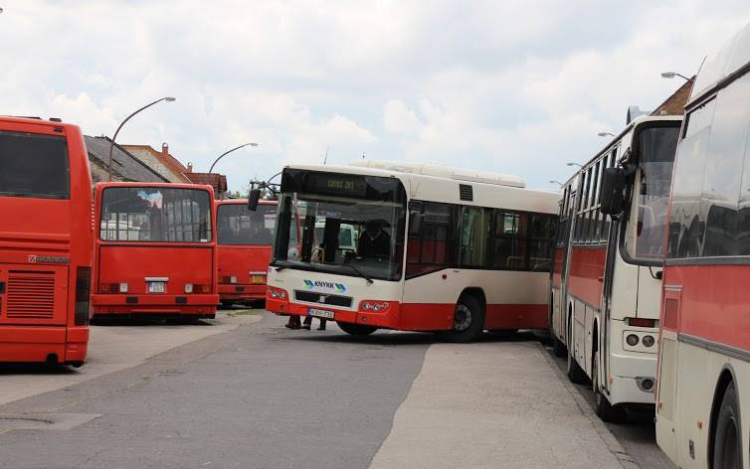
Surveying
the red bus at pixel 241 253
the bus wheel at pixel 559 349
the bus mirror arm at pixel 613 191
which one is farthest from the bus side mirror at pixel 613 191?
the red bus at pixel 241 253

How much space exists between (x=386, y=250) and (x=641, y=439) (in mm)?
10399

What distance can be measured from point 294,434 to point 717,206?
466 cm

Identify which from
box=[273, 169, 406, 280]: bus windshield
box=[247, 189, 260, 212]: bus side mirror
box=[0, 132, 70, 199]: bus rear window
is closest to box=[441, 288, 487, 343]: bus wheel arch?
box=[273, 169, 406, 280]: bus windshield

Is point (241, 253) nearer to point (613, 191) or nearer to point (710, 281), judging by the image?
point (613, 191)

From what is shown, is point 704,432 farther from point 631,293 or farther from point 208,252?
point 208,252

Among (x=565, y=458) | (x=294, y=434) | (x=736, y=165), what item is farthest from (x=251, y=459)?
(x=736, y=165)

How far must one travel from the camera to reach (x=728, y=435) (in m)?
6.46

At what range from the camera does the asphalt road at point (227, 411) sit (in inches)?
362

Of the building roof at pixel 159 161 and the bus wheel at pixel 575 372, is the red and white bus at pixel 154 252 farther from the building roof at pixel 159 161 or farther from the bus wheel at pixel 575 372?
the building roof at pixel 159 161

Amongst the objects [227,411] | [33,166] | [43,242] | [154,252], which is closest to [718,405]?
[227,411]

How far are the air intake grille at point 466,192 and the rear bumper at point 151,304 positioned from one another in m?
5.55

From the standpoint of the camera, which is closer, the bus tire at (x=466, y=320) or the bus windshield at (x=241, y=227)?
the bus tire at (x=466, y=320)

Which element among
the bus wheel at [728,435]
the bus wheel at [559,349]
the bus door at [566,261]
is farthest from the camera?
the bus wheel at [559,349]

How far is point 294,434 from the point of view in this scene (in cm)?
1055
